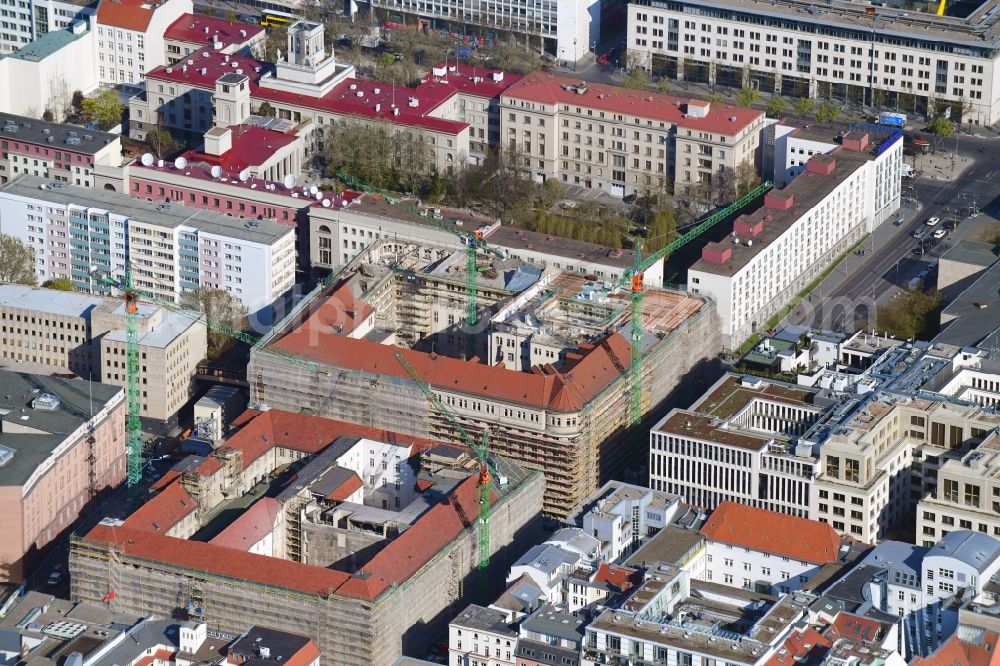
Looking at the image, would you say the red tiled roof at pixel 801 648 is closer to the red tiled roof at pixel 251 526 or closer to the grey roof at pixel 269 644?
the grey roof at pixel 269 644

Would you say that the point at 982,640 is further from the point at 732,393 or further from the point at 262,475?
the point at 262,475

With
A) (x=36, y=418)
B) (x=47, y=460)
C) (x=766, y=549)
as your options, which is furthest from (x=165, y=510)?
(x=766, y=549)

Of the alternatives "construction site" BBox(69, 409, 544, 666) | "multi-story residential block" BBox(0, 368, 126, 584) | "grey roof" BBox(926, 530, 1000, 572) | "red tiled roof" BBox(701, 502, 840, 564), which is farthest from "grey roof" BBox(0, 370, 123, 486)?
"grey roof" BBox(926, 530, 1000, 572)

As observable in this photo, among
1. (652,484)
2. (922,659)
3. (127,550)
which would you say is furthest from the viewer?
(652,484)

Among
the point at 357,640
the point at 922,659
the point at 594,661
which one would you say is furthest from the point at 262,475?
the point at 922,659

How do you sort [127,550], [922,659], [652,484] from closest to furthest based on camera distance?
[922,659]
[127,550]
[652,484]

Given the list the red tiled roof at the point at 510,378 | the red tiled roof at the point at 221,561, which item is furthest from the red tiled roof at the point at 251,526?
the red tiled roof at the point at 510,378

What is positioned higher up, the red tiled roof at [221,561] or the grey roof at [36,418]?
the grey roof at [36,418]
